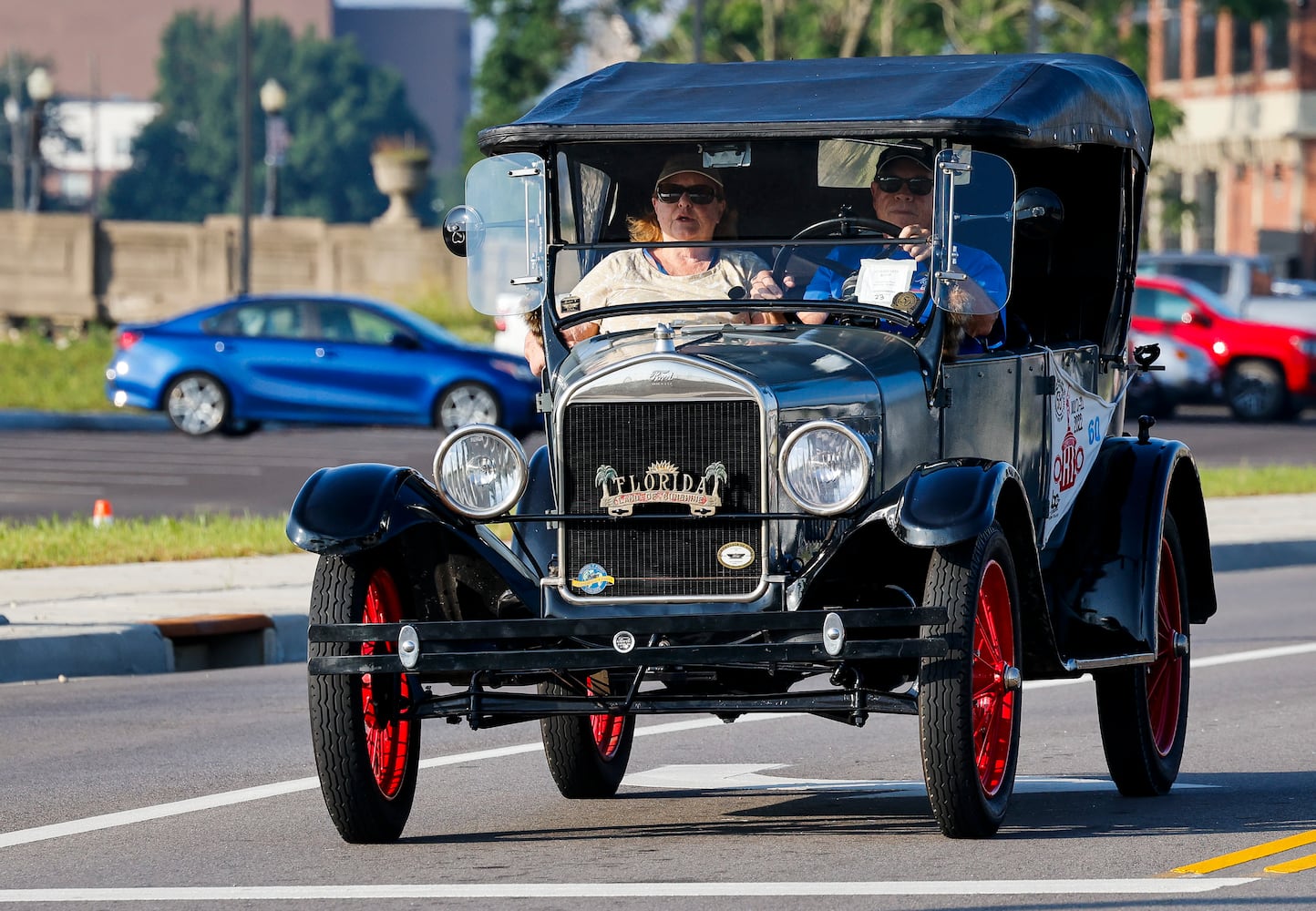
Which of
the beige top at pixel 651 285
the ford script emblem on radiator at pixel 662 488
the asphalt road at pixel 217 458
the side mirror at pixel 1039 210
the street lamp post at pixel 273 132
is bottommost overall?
the asphalt road at pixel 217 458

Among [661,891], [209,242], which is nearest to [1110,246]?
[661,891]

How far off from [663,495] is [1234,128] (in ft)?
172

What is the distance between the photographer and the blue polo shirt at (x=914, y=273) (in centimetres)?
791

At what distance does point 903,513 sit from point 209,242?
4041cm

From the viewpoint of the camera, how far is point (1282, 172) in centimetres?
5634

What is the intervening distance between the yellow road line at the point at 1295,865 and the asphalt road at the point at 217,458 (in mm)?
13221

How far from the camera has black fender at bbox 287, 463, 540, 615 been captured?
727 cm

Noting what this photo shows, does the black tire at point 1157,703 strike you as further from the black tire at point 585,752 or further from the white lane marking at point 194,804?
the white lane marking at point 194,804

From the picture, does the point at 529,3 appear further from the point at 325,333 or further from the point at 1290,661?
the point at 1290,661

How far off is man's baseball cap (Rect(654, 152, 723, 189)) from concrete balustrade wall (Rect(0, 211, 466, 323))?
36.9 m

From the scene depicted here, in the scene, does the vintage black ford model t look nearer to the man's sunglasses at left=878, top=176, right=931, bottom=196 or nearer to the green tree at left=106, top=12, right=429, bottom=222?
the man's sunglasses at left=878, top=176, right=931, bottom=196

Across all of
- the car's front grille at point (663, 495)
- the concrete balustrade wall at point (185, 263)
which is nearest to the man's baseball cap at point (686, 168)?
the car's front grille at point (663, 495)

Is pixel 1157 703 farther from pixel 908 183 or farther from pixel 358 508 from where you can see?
pixel 358 508

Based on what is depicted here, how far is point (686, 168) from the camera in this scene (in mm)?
8242
